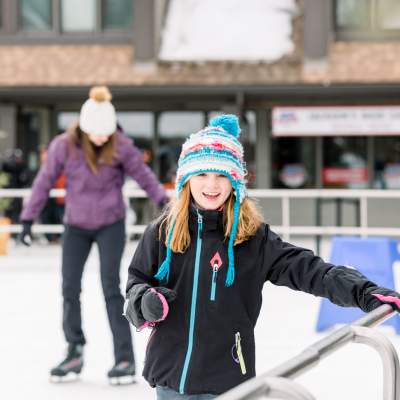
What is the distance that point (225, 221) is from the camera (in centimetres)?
280

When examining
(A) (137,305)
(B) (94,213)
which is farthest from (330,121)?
(A) (137,305)

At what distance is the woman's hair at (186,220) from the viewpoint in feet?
8.89

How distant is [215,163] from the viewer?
110 inches

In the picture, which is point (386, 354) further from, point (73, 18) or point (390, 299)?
point (73, 18)

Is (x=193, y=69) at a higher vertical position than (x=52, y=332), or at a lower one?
higher

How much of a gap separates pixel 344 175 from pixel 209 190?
53.4 ft

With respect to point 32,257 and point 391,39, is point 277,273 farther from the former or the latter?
point 391,39

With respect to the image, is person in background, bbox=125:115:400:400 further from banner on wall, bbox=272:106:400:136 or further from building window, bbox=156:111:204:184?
building window, bbox=156:111:204:184

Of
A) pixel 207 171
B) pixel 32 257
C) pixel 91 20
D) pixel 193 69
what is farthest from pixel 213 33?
pixel 207 171

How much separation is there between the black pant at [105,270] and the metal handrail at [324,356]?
120 inches

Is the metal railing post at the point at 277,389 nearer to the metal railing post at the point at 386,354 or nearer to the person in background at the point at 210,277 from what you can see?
the metal railing post at the point at 386,354

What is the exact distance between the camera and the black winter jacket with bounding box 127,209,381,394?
2.70 m

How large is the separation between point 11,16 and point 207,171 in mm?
16572

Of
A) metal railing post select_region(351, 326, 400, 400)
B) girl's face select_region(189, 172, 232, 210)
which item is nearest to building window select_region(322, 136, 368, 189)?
girl's face select_region(189, 172, 232, 210)
